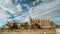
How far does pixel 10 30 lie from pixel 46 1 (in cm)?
150

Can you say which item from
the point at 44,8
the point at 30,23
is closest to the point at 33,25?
the point at 30,23

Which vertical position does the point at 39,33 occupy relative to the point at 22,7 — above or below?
below

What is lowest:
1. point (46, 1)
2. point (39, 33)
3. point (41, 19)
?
point (39, 33)

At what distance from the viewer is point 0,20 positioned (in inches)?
285

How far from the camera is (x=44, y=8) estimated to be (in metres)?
7.12

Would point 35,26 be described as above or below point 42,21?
below

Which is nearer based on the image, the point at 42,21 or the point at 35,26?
the point at 35,26

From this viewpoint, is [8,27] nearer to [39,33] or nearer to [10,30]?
[10,30]

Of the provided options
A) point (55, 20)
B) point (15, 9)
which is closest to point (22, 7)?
point (15, 9)

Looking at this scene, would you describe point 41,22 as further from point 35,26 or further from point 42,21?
point 35,26

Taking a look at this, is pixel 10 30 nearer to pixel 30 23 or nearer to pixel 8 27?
pixel 8 27

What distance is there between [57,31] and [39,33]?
1.94 ft

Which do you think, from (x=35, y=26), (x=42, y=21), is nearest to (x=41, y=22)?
(x=42, y=21)

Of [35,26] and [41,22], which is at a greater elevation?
[41,22]
